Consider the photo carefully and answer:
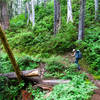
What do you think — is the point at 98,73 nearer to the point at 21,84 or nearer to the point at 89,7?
the point at 21,84

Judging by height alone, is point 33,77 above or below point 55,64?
below

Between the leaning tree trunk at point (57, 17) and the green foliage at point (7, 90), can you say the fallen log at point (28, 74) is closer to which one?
the green foliage at point (7, 90)

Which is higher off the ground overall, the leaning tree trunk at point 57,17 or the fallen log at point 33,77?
the leaning tree trunk at point 57,17

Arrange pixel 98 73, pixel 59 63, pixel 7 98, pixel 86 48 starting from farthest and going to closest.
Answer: pixel 86 48 → pixel 59 63 → pixel 98 73 → pixel 7 98

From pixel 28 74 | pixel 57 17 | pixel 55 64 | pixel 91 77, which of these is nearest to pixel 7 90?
pixel 28 74

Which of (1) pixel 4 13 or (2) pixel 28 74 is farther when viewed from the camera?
(1) pixel 4 13

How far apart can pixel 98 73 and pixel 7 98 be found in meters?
6.11

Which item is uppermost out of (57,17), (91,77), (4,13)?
(4,13)

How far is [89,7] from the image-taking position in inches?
594

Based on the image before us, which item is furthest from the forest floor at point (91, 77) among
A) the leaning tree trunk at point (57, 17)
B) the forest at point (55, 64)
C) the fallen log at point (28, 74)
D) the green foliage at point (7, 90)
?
the green foliage at point (7, 90)

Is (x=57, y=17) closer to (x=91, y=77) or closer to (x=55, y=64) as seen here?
(x=55, y=64)

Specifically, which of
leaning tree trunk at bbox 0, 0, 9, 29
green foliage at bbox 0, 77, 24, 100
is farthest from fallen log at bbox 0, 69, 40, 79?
leaning tree trunk at bbox 0, 0, 9, 29

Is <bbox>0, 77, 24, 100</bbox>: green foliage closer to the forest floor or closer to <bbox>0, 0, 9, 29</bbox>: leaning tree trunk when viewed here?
the forest floor

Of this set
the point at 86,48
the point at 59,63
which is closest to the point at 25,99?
the point at 59,63
